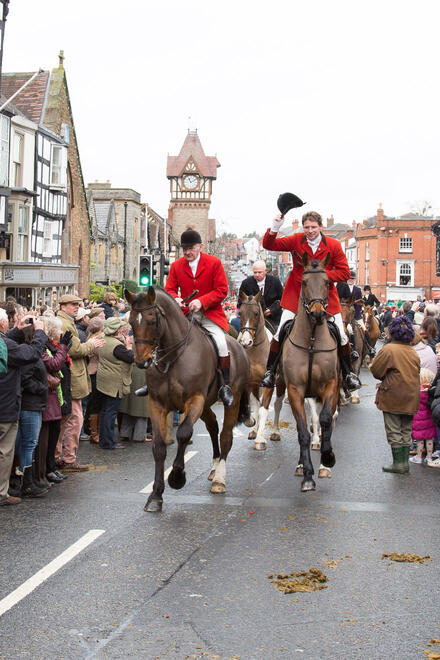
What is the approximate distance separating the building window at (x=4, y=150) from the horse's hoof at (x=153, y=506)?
79.8 ft

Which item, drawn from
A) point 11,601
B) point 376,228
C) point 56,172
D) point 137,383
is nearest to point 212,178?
point 376,228

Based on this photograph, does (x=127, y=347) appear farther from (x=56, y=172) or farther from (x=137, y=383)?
(x=56, y=172)

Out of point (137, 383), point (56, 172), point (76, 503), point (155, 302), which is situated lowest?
point (76, 503)

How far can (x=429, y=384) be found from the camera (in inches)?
457

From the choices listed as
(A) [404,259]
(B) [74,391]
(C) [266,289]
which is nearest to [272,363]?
(B) [74,391]

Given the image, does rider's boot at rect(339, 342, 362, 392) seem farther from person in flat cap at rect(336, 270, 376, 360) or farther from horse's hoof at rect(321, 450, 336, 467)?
person in flat cap at rect(336, 270, 376, 360)

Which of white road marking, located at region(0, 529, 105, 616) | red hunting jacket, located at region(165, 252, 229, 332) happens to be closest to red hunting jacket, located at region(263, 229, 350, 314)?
red hunting jacket, located at region(165, 252, 229, 332)

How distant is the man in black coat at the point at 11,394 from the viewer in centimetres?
848

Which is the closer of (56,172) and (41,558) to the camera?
(41,558)

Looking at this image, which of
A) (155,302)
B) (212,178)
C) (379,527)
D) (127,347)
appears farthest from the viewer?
(212,178)

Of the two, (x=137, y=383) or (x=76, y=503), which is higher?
(x=137, y=383)

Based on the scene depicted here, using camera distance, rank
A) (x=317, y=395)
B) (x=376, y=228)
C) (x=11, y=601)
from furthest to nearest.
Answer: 1. (x=376, y=228)
2. (x=317, y=395)
3. (x=11, y=601)

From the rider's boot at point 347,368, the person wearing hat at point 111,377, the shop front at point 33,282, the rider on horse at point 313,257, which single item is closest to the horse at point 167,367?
the rider on horse at point 313,257

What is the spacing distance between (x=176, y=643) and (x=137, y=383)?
334 inches
